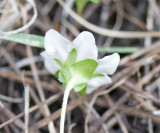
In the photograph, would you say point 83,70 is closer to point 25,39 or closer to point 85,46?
point 85,46

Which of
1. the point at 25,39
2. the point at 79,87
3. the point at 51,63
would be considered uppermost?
the point at 25,39

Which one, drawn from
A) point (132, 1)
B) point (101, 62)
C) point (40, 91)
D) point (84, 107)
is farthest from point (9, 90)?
point (132, 1)

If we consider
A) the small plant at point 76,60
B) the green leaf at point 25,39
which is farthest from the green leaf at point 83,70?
the green leaf at point 25,39

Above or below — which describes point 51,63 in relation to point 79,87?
above

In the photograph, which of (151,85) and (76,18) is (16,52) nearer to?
(76,18)

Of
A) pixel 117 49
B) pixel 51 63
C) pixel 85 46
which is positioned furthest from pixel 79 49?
pixel 117 49

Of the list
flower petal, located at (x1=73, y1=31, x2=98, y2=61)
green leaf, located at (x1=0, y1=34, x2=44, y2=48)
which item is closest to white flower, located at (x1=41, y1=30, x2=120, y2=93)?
flower petal, located at (x1=73, y1=31, x2=98, y2=61)
